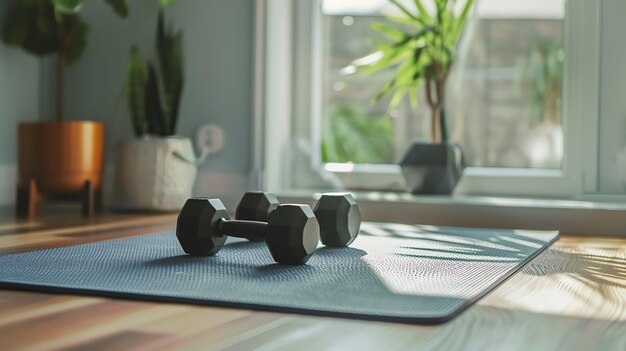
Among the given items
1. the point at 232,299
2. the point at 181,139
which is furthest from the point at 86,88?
the point at 232,299

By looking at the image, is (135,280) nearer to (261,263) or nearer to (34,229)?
(261,263)

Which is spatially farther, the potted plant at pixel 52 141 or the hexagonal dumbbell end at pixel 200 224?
the potted plant at pixel 52 141

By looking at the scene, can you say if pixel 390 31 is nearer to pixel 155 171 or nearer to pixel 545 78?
pixel 545 78

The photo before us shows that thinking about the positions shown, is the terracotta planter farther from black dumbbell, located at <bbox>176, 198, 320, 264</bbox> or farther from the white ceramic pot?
black dumbbell, located at <bbox>176, 198, 320, 264</bbox>

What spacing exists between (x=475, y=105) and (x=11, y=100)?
4.81 ft

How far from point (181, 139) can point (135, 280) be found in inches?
52.9

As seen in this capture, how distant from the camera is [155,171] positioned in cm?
246

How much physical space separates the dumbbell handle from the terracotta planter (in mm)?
1152

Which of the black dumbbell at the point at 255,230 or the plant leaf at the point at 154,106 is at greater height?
the plant leaf at the point at 154,106

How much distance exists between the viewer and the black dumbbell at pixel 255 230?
128cm

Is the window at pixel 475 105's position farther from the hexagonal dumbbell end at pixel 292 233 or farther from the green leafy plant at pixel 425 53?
the hexagonal dumbbell end at pixel 292 233

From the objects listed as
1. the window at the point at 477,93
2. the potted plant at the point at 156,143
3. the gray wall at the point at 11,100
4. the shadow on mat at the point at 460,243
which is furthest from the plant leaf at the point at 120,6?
the shadow on mat at the point at 460,243

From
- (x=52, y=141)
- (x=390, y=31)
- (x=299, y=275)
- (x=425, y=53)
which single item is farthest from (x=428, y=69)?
(x=299, y=275)

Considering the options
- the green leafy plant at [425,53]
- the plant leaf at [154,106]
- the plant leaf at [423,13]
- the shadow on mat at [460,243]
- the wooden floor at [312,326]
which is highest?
the plant leaf at [423,13]
